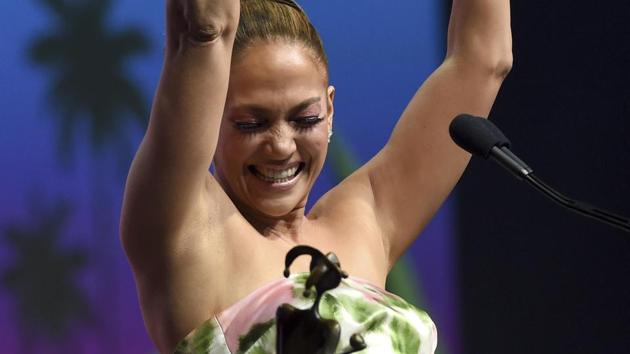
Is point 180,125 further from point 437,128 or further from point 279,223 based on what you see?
point 437,128

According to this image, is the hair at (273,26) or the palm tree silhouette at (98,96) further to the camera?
the palm tree silhouette at (98,96)

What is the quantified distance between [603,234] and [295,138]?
115 centimetres

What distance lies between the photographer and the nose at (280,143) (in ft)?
4.52

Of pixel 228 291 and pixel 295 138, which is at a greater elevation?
pixel 295 138

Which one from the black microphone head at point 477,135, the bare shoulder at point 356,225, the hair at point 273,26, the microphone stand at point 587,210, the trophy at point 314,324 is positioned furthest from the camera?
the bare shoulder at point 356,225

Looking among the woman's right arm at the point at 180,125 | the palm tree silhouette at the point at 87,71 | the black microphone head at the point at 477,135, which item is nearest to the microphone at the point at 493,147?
the black microphone head at the point at 477,135

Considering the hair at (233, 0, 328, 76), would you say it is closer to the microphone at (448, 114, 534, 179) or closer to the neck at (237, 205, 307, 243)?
the neck at (237, 205, 307, 243)

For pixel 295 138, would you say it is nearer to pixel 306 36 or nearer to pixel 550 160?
pixel 306 36

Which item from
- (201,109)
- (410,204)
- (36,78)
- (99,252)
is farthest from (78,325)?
(201,109)

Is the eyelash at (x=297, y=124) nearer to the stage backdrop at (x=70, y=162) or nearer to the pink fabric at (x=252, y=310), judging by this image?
the pink fabric at (x=252, y=310)

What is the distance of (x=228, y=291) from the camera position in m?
1.33

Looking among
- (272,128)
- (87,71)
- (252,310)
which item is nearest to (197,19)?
(272,128)

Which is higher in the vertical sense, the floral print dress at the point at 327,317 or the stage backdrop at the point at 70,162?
the stage backdrop at the point at 70,162

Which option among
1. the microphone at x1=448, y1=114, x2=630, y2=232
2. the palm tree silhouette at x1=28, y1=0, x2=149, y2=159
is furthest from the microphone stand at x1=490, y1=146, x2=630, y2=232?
the palm tree silhouette at x1=28, y1=0, x2=149, y2=159
